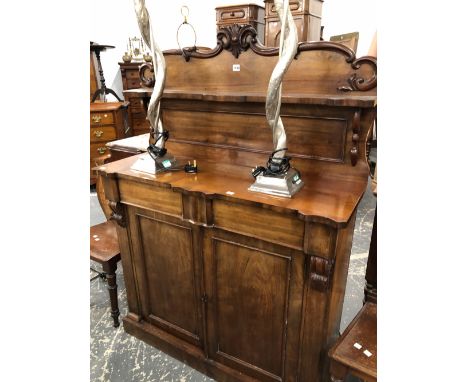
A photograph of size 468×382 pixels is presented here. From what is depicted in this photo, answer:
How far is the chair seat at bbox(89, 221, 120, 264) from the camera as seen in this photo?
1.95 m

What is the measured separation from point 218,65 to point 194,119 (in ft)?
0.95

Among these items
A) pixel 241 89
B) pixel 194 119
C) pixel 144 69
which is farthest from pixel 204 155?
pixel 144 69

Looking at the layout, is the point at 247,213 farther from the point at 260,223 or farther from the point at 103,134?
the point at 103,134

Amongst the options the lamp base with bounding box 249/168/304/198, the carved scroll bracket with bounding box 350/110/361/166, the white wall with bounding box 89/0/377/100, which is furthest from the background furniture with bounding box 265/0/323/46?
the lamp base with bounding box 249/168/304/198

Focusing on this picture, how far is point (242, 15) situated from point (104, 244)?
342 cm

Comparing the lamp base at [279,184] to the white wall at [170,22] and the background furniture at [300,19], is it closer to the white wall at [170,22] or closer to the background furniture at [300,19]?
the background furniture at [300,19]

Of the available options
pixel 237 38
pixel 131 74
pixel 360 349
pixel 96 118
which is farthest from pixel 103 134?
pixel 360 349

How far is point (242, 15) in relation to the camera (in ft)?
13.6

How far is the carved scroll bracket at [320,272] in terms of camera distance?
44.7 inches

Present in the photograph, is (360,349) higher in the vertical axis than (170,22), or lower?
lower

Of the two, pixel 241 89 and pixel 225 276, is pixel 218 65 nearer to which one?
pixel 241 89

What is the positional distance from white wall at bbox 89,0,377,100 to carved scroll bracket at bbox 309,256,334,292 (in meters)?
4.24

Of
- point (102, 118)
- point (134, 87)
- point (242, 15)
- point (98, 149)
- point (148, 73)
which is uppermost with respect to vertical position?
point (242, 15)
